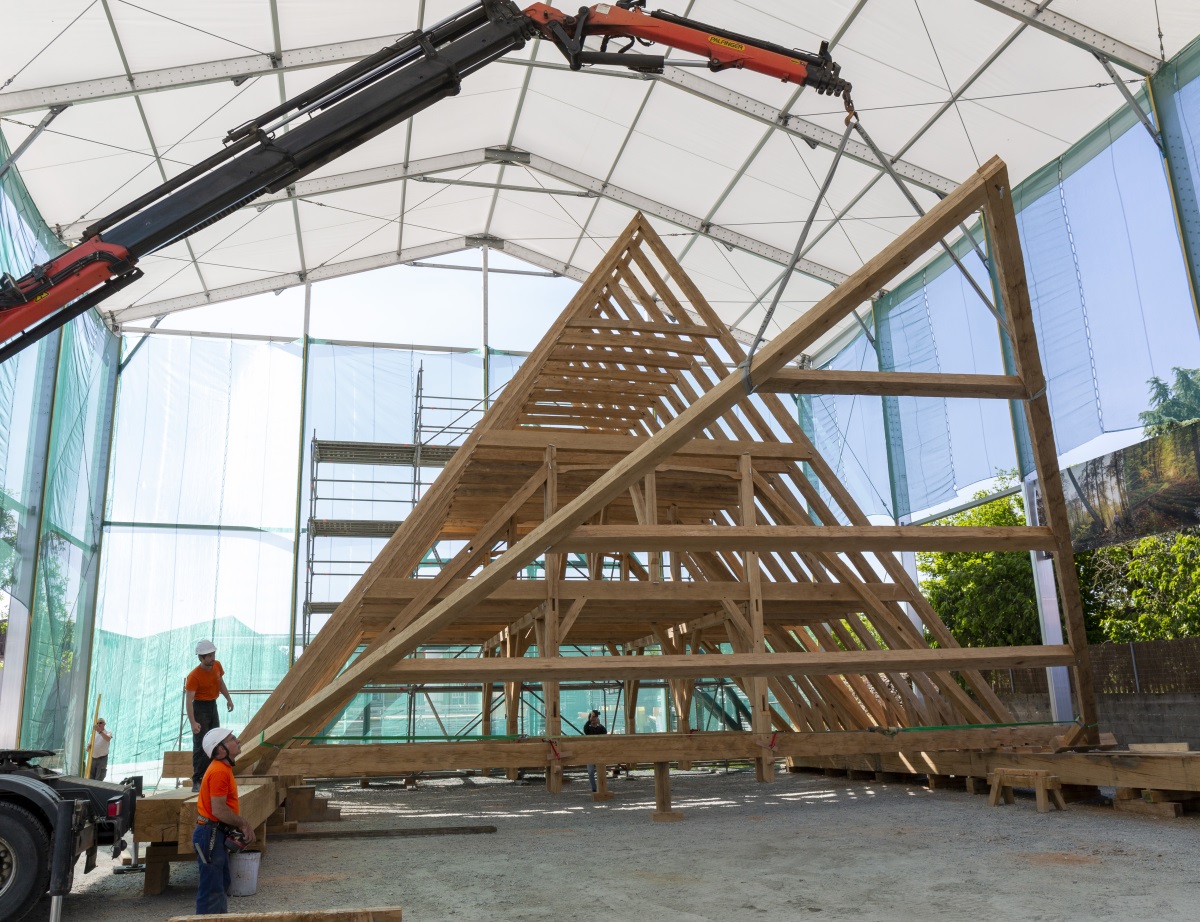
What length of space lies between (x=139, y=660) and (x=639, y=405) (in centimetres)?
1130

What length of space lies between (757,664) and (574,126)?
11.7m

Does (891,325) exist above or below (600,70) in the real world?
below

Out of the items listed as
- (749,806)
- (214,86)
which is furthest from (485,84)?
(749,806)

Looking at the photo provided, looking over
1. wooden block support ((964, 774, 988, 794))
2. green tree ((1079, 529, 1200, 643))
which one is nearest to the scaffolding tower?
wooden block support ((964, 774, 988, 794))

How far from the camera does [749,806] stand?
372 inches

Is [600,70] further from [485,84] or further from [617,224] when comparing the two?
[617,224]

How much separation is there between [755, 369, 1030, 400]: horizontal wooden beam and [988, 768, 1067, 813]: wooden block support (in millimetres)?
3643

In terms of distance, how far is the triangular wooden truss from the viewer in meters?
5.55

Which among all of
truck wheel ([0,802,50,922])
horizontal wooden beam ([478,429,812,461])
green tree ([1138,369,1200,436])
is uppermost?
green tree ([1138,369,1200,436])

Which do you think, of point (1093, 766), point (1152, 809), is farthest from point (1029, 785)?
point (1152, 809)

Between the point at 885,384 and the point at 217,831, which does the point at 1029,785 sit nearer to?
the point at 885,384

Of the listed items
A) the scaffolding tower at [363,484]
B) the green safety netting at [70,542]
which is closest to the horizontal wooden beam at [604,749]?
the green safety netting at [70,542]

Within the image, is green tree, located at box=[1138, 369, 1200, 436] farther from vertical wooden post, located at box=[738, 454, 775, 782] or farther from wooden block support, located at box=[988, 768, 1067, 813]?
vertical wooden post, located at box=[738, 454, 775, 782]

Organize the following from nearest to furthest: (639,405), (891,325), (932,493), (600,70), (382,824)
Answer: (382,824), (639,405), (600,70), (932,493), (891,325)
